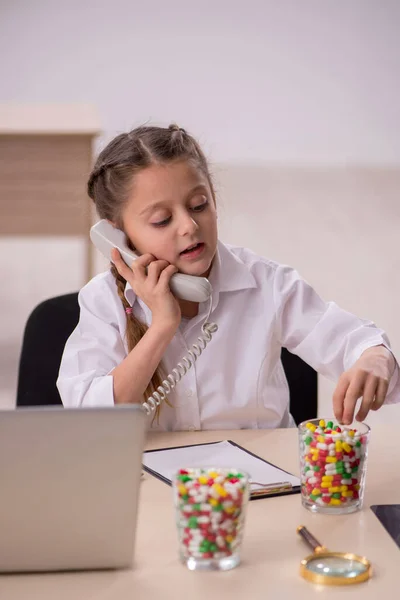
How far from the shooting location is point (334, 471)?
885mm

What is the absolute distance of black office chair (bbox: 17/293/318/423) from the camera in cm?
151

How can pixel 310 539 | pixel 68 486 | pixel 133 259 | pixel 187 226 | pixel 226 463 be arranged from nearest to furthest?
pixel 68 486
pixel 310 539
pixel 226 463
pixel 187 226
pixel 133 259

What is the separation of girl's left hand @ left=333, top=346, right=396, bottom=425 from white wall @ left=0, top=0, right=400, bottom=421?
7.93 feet

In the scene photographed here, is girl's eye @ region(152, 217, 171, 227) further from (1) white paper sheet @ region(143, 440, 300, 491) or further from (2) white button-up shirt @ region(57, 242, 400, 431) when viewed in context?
(1) white paper sheet @ region(143, 440, 300, 491)

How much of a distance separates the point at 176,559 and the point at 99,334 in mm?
705

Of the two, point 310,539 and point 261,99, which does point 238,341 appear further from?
point 261,99

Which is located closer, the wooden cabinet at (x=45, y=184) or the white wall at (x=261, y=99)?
the wooden cabinet at (x=45, y=184)

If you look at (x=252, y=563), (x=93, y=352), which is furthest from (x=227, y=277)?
(x=252, y=563)

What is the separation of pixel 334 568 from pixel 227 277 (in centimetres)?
84

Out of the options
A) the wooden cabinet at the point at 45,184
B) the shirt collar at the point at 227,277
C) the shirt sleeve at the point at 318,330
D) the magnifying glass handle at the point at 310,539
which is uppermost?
the wooden cabinet at the point at 45,184

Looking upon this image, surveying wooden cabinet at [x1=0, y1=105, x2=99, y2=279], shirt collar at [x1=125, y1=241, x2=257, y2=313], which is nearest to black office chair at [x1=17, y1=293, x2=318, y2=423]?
shirt collar at [x1=125, y1=241, x2=257, y2=313]

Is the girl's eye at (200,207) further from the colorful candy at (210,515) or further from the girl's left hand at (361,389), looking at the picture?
the colorful candy at (210,515)

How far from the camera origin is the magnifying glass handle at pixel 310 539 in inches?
30.5

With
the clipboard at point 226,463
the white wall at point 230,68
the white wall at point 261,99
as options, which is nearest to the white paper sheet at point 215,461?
the clipboard at point 226,463
